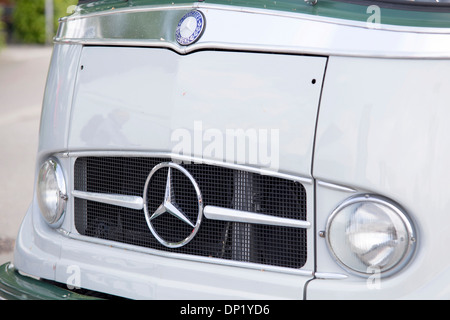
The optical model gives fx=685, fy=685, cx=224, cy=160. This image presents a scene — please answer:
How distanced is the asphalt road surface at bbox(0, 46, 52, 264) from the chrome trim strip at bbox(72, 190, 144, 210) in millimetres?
2059

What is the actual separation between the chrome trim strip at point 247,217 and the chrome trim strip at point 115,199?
0.27 metres

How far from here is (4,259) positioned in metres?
4.42

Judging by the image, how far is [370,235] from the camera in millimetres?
2113

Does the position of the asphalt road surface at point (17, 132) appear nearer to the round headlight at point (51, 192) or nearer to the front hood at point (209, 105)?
the round headlight at point (51, 192)

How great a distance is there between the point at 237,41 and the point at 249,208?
1.83ft

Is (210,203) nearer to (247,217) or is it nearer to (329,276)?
(247,217)

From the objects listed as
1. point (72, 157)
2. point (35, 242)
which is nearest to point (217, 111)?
point (72, 157)

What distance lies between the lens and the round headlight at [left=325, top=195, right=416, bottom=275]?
2084mm

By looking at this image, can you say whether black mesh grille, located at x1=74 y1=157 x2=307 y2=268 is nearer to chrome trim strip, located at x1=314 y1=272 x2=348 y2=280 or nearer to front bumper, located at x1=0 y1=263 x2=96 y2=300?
chrome trim strip, located at x1=314 y1=272 x2=348 y2=280

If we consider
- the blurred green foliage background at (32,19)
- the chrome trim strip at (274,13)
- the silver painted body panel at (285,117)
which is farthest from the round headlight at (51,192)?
the blurred green foliage background at (32,19)

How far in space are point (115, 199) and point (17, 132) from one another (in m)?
6.10

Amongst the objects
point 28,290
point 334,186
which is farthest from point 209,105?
point 28,290

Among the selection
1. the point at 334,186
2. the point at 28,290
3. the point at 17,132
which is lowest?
the point at 17,132

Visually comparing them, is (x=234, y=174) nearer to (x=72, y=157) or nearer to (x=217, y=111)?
(x=217, y=111)
